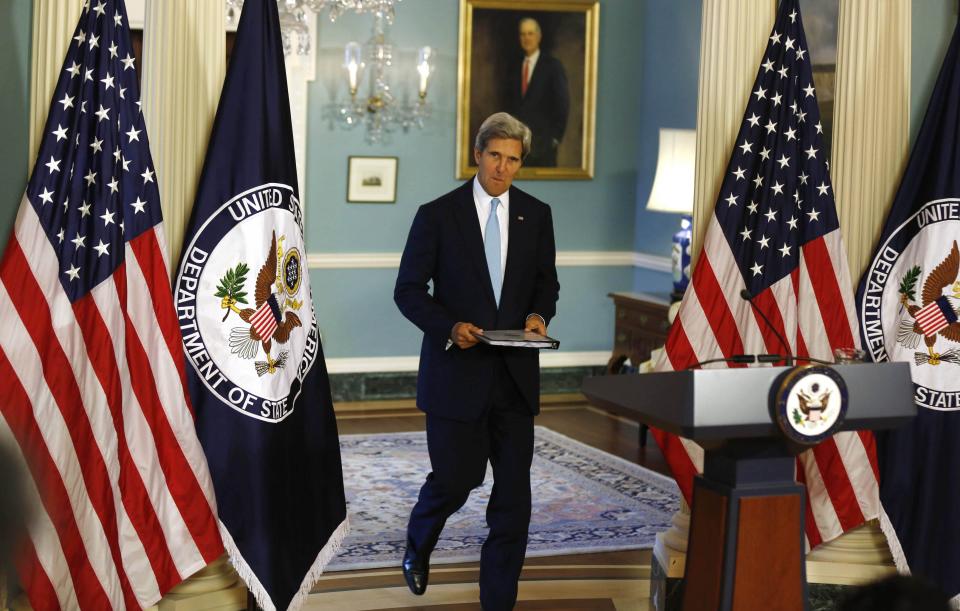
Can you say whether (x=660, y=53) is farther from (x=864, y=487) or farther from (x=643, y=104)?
(x=864, y=487)

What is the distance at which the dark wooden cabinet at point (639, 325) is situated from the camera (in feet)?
26.8

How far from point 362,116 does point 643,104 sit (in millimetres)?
2305

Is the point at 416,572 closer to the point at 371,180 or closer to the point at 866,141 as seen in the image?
the point at 866,141

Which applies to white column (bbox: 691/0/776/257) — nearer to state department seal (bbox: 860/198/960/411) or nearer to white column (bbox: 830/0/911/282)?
white column (bbox: 830/0/911/282)

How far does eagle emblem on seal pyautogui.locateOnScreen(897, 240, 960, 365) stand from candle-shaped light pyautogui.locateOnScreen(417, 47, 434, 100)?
515cm

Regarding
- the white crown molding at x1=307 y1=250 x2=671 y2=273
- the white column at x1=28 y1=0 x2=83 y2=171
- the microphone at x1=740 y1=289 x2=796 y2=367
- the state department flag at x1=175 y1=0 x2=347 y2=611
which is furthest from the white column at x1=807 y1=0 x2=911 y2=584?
the white crown molding at x1=307 y1=250 x2=671 y2=273

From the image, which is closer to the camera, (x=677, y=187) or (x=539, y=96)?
(x=677, y=187)

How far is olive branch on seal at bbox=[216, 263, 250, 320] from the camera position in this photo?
383 cm

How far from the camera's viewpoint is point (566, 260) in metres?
9.75

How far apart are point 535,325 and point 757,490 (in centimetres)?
135

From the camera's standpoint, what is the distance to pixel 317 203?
29.8 feet

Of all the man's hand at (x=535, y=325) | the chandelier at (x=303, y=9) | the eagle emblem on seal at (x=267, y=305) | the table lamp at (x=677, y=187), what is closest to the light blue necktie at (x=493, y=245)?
the man's hand at (x=535, y=325)

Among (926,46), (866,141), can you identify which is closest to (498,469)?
(866,141)

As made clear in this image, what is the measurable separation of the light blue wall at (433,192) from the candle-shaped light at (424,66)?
0.68 ft
